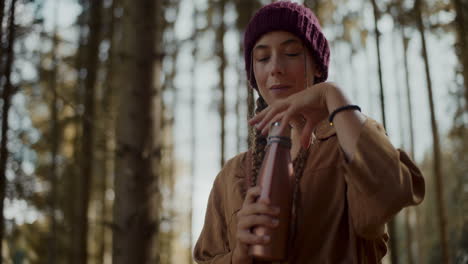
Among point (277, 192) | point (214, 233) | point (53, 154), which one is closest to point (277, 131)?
point (277, 192)

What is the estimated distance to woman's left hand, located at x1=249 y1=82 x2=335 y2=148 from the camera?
1546mm

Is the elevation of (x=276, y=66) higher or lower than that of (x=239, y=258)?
higher

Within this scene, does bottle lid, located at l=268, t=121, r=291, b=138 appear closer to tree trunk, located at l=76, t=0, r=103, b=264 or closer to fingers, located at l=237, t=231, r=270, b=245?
fingers, located at l=237, t=231, r=270, b=245

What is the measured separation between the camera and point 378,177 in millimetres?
1398

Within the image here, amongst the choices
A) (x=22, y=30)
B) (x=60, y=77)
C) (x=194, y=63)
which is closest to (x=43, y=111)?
(x=60, y=77)

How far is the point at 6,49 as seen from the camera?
10.8 ft

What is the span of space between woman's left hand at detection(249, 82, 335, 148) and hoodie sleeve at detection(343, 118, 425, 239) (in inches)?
7.0

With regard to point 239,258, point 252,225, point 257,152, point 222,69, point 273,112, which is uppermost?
point 222,69

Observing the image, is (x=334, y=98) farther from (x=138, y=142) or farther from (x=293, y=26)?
(x=138, y=142)

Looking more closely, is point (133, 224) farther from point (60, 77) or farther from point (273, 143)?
point (60, 77)

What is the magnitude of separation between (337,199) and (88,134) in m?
5.60

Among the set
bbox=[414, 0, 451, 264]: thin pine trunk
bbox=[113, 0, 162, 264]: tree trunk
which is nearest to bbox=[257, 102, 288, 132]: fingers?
bbox=[113, 0, 162, 264]: tree trunk

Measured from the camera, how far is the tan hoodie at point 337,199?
4.62 ft

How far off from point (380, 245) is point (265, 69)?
2.64 ft
